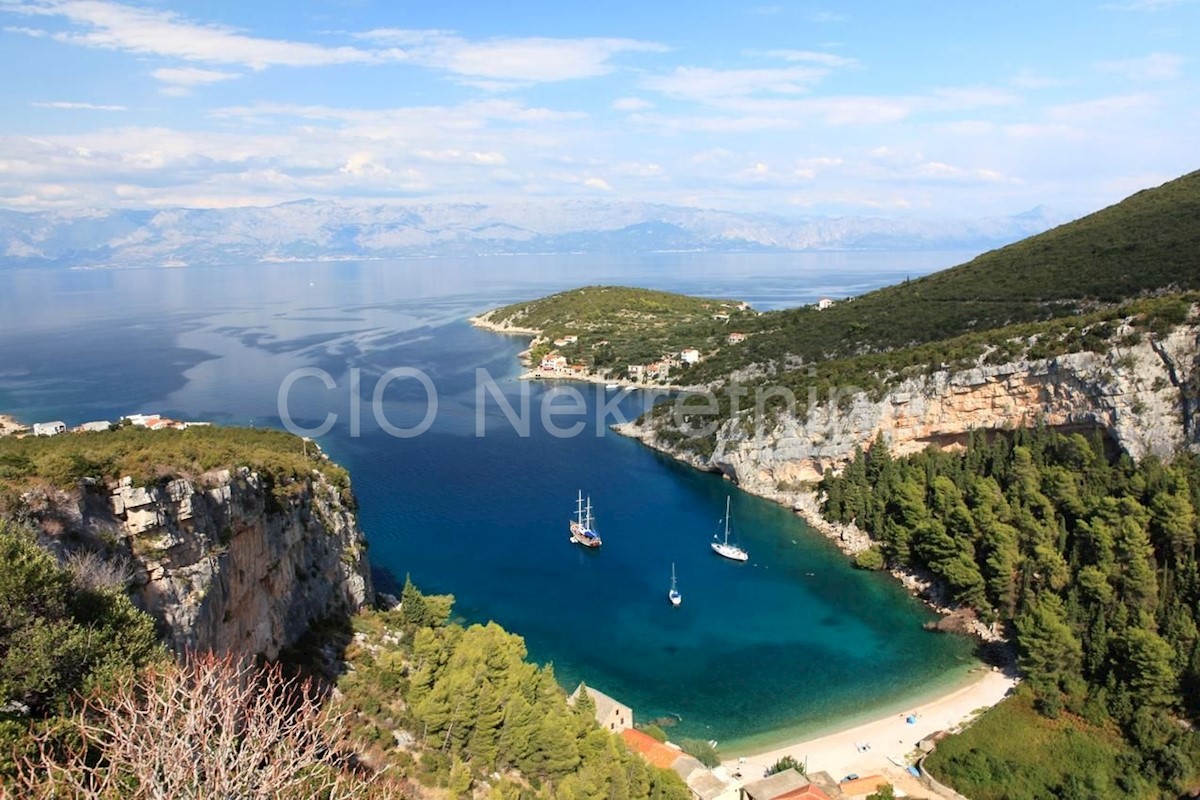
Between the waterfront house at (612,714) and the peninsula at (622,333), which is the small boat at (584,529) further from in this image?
the peninsula at (622,333)

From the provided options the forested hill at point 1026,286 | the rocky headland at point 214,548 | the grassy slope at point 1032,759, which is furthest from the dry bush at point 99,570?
the forested hill at point 1026,286

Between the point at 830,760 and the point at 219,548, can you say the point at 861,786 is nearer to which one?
the point at 830,760

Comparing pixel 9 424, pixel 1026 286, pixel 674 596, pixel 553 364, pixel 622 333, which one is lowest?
pixel 674 596

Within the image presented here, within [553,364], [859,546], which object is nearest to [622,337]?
[553,364]

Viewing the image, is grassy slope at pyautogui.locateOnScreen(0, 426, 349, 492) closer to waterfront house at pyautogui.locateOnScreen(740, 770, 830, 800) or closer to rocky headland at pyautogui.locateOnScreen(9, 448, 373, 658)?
rocky headland at pyautogui.locateOnScreen(9, 448, 373, 658)

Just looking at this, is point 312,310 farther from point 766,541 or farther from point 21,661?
point 21,661

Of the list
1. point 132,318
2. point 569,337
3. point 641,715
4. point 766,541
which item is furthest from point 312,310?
point 641,715

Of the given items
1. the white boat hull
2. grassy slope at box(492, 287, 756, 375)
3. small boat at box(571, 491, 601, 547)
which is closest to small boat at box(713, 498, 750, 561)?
the white boat hull
